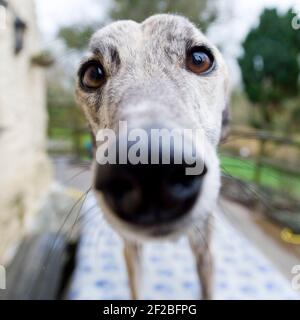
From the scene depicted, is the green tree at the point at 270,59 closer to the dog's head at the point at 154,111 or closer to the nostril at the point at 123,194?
the dog's head at the point at 154,111

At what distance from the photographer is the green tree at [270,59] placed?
1.15 m

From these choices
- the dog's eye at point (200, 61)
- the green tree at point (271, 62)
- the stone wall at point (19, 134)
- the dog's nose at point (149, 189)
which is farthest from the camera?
the stone wall at point (19, 134)

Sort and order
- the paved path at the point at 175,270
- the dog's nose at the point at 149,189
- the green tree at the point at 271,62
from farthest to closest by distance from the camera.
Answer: the paved path at the point at 175,270
the green tree at the point at 271,62
the dog's nose at the point at 149,189

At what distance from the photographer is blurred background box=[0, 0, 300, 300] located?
97 centimetres

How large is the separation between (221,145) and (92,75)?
1.49 feet

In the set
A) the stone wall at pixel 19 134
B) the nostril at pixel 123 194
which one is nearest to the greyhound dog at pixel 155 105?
the nostril at pixel 123 194

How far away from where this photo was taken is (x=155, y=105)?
53 centimetres

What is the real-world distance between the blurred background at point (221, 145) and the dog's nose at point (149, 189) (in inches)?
14.3

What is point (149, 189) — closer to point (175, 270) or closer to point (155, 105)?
→ point (155, 105)

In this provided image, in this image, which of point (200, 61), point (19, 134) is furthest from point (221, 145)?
point (19, 134)

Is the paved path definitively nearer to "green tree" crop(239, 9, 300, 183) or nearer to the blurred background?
the blurred background
